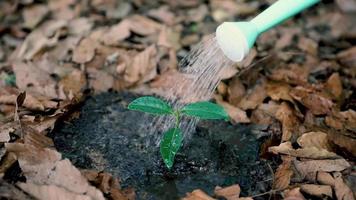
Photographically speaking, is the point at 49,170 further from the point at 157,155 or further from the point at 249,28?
the point at 249,28

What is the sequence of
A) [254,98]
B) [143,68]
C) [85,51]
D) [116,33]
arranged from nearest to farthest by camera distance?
1. [254,98]
2. [143,68]
3. [85,51]
4. [116,33]

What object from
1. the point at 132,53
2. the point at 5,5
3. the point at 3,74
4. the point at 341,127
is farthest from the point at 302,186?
the point at 5,5

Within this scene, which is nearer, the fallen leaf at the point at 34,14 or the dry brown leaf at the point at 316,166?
the dry brown leaf at the point at 316,166

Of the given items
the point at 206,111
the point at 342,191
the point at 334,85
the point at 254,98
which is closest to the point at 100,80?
the point at 254,98

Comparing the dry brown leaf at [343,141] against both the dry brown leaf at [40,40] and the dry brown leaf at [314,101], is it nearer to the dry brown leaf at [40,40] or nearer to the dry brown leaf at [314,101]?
the dry brown leaf at [314,101]

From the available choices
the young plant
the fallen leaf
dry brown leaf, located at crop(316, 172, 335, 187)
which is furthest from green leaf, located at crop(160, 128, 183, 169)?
the fallen leaf

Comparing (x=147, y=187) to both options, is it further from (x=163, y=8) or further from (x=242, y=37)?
(x=163, y=8)

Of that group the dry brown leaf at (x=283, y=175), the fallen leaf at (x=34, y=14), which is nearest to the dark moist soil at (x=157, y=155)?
the dry brown leaf at (x=283, y=175)
